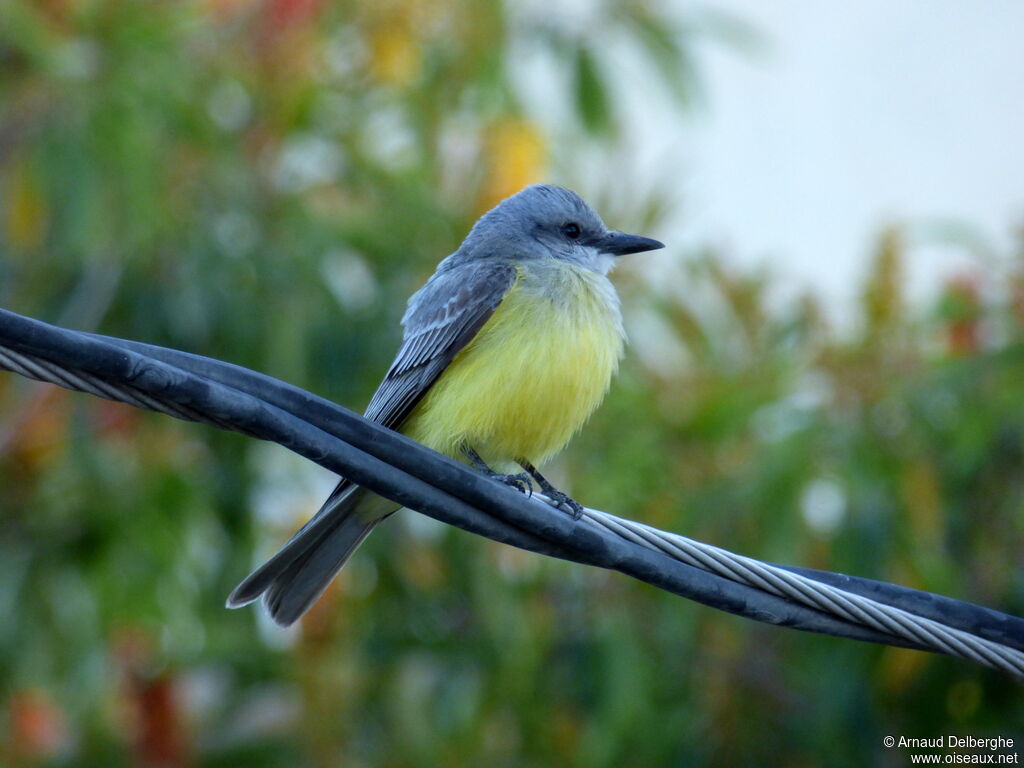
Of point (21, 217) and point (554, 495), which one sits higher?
point (21, 217)

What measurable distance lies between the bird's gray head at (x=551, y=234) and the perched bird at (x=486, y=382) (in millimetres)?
142

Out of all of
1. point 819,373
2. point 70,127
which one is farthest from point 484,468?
point 70,127

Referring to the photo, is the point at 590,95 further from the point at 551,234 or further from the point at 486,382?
the point at 486,382

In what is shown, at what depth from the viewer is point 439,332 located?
4.45 meters

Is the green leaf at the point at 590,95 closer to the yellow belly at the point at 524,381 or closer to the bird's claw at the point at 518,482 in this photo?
the yellow belly at the point at 524,381

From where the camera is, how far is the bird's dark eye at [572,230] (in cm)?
512

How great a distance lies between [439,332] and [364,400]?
6.69ft

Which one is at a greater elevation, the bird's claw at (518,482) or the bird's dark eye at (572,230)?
the bird's dark eye at (572,230)

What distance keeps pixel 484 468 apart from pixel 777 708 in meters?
2.24

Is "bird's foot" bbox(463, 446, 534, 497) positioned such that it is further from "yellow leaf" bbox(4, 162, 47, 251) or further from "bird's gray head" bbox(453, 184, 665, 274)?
"yellow leaf" bbox(4, 162, 47, 251)

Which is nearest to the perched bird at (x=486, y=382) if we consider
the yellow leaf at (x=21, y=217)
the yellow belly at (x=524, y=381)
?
the yellow belly at (x=524, y=381)

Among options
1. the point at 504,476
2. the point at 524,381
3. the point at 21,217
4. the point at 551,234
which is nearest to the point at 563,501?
the point at 504,476

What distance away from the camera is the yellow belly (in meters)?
4.19

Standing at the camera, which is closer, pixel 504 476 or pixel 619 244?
pixel 504 476
